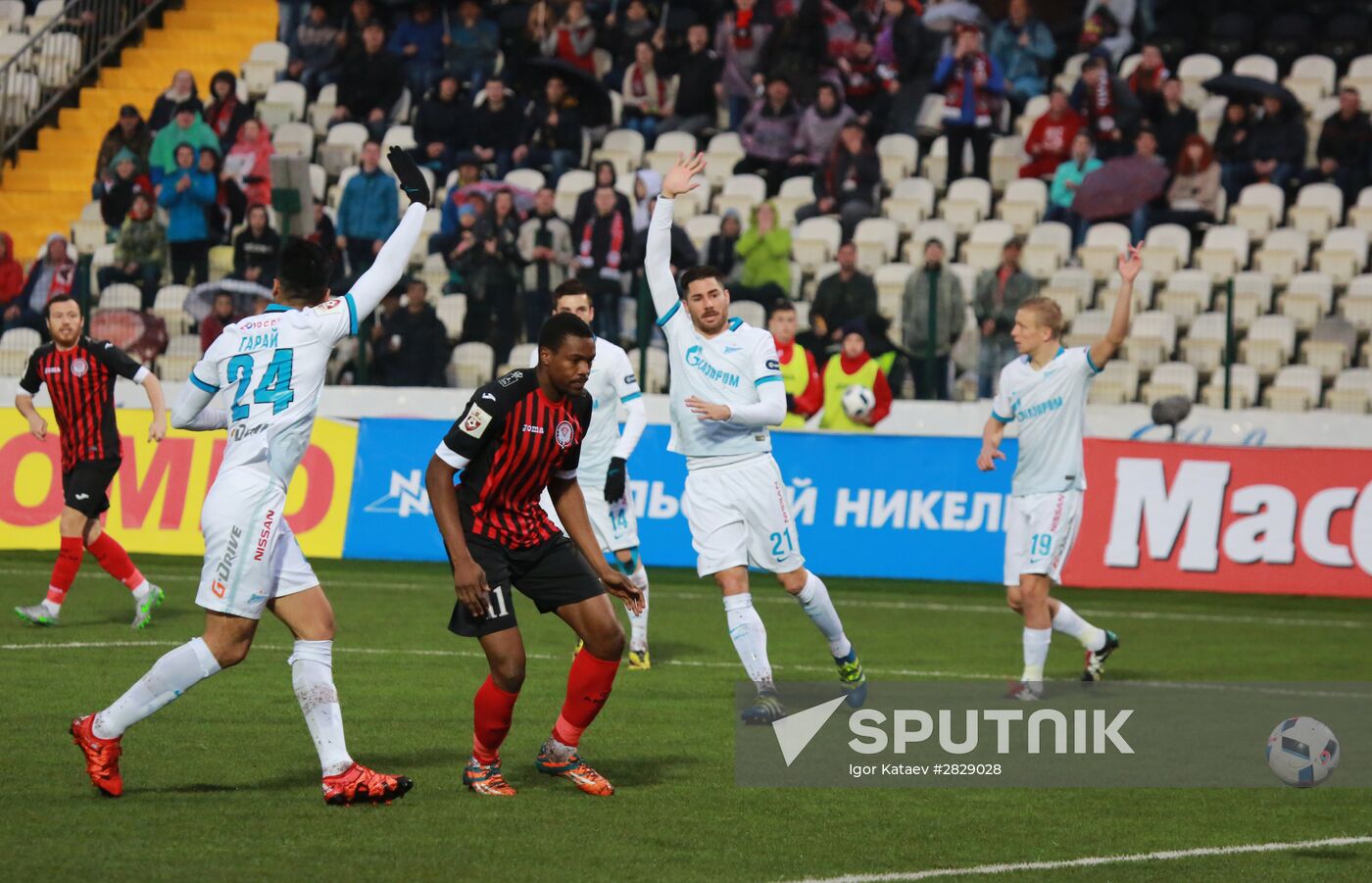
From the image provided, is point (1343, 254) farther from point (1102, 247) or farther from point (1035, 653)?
point (1035, 653)

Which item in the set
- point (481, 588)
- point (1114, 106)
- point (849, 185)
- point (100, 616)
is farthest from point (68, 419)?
point (1114, 106)

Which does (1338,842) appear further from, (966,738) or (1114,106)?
(1114,106)

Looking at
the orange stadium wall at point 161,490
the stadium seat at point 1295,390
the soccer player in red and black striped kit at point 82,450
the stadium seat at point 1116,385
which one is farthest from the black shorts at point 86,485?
the stadium seat at point 1295,390

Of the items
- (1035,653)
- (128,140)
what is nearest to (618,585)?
(1035,653)

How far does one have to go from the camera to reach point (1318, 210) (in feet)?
74.6

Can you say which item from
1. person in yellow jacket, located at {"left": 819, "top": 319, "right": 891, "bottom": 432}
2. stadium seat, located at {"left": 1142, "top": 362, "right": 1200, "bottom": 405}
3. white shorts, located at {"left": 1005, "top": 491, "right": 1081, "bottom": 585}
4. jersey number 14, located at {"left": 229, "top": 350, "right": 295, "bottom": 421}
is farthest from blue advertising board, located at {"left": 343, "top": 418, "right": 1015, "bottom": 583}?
jersey number 14, located at {"left": 229, "top": 350, "right": 295, "bottom": 421}

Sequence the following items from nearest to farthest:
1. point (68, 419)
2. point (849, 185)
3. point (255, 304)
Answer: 1. point (68, 419)
2. point (255, 304)
3. point (849, 185)

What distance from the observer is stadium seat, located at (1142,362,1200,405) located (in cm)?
2062

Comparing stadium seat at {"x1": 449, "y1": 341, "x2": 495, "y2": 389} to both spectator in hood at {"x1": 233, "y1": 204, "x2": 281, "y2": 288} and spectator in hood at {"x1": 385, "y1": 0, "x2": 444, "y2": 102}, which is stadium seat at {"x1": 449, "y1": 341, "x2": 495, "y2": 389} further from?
spectator in hood at {"x1": 385, "y1": 0, "x2": 444, "y2": 102}

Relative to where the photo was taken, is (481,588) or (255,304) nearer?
(481,588)

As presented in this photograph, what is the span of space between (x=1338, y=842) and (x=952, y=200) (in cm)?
1725

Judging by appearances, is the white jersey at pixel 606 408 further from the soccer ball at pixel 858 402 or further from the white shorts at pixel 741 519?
the soccer ball at pixel 858 402

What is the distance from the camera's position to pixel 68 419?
13.7 m

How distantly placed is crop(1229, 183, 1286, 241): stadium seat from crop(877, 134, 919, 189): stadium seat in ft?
13.6
